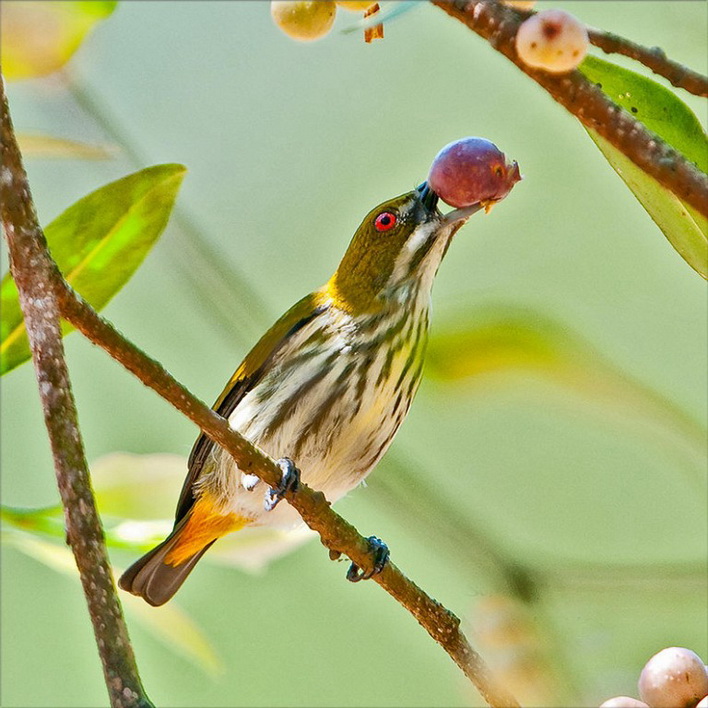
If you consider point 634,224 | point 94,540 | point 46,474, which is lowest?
point 94,540

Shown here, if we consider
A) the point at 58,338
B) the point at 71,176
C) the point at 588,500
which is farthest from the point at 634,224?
the point at 58,338

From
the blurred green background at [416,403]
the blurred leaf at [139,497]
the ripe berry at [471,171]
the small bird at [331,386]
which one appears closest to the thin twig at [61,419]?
the ripe berry at [471,171]

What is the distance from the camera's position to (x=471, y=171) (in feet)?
3.53

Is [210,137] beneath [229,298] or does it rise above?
above

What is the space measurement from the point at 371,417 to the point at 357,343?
109mm

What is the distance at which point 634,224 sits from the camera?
166 inches

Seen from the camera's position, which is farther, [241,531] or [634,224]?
[634,224]

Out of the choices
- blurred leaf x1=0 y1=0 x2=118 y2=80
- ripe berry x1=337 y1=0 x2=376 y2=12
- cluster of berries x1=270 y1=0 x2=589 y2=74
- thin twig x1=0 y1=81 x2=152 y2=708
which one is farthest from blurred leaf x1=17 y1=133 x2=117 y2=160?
cluster of berries x1=270 y1=0 x2=589 y2=74

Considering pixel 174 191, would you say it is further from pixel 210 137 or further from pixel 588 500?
pixel 210 137

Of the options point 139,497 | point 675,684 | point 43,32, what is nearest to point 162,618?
point 139,497

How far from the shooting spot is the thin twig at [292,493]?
0.79m

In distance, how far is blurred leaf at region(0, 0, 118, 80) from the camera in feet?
3.67

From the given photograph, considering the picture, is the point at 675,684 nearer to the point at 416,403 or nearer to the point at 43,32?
the point at 43,32

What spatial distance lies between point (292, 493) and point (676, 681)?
40cm
